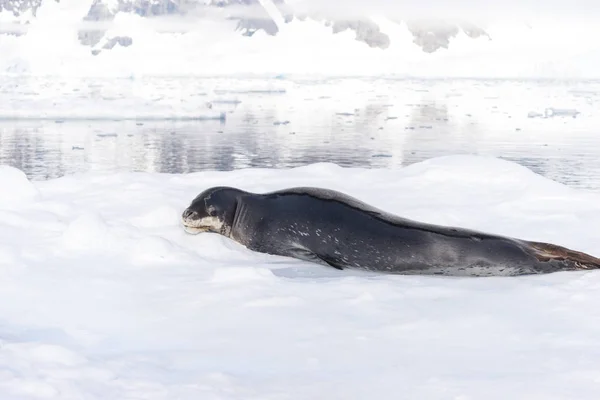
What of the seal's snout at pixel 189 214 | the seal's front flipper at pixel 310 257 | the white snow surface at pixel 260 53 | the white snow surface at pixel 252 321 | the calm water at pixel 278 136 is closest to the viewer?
the white snow surface at pixel 252 321

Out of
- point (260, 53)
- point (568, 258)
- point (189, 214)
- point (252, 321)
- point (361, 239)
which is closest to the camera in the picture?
point (252, 321)

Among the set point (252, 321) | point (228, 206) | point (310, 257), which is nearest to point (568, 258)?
point (310, 257)

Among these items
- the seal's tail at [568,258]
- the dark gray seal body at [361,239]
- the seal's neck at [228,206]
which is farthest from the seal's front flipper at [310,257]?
the seal's tail at [568,258]

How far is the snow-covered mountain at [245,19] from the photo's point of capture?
90.2 m

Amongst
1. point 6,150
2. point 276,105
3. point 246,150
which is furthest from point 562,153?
point 276,105

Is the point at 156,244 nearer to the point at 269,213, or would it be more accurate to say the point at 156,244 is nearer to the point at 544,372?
the point at 269,213

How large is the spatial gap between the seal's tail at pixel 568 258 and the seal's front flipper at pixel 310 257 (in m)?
0.94

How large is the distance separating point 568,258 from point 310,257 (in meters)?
1.21

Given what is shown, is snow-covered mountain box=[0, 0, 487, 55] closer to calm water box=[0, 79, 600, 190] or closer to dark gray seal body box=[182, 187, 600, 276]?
calm water box=[0, 79, 600, 190]

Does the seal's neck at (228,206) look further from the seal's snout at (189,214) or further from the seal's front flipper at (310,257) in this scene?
the seal's front flipper at (310,257)

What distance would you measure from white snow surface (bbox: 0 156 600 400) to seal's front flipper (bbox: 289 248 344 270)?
0.33ft

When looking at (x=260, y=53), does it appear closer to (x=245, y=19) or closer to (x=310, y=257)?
(x=245, y=19)

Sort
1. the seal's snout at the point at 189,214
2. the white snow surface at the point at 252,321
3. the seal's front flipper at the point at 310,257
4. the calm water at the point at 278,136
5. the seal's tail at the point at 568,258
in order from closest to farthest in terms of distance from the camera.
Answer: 1. the white snow surface at the point at 252,321
2. the seal's tail at the point at 568,258
3. the seal's front flipper at the point at 310,257
4. the seal's snout at the point at 189,214
5. the calm water at the point at 278,136

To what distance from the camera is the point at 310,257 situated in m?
3.80
